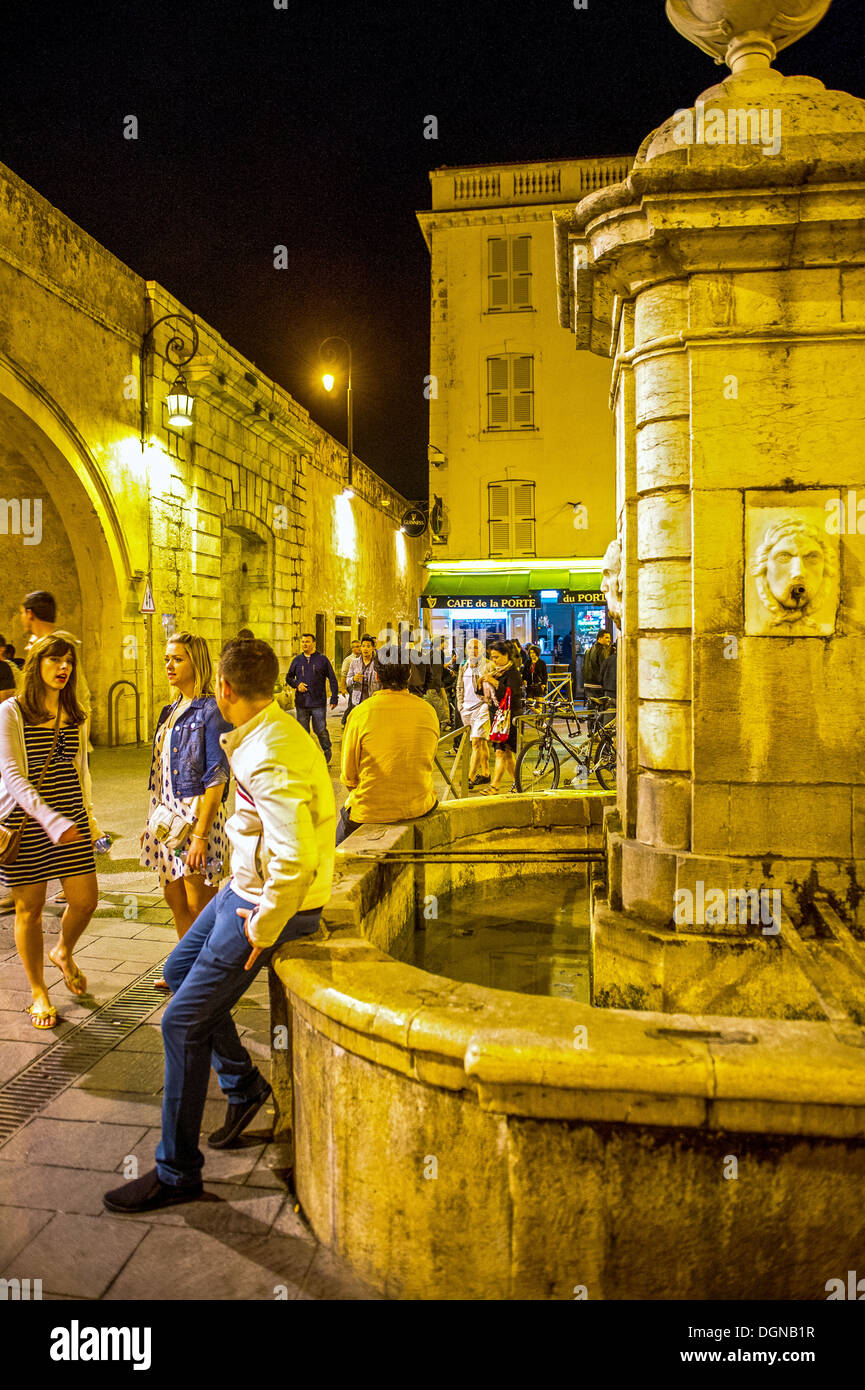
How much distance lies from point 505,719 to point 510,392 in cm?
1816

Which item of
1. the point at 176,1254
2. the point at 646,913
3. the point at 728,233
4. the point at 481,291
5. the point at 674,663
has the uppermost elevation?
the point at 481,291

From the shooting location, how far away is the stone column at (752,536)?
134 inches

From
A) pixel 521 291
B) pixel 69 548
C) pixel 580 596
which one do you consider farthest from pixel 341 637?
pixel 69 548

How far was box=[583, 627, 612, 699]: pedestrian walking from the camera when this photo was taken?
40.0ft

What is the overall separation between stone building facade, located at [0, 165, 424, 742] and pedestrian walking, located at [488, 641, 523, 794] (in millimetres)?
6028

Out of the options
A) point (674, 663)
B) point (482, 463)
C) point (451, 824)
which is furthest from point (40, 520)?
point (482, 463)

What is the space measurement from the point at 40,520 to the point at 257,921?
1188cm

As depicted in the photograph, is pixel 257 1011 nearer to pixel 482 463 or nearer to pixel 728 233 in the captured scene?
pixel 728 233

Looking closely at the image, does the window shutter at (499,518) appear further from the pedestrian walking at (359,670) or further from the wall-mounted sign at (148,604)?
the wall-mounted sign at (148,604)

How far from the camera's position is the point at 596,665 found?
1241 cm

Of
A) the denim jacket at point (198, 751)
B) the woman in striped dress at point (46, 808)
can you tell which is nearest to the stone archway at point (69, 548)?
the woman in striped dress at point (46, 808)

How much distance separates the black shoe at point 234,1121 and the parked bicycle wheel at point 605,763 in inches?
264

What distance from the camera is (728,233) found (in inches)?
135

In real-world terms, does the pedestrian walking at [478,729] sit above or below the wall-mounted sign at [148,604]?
below
